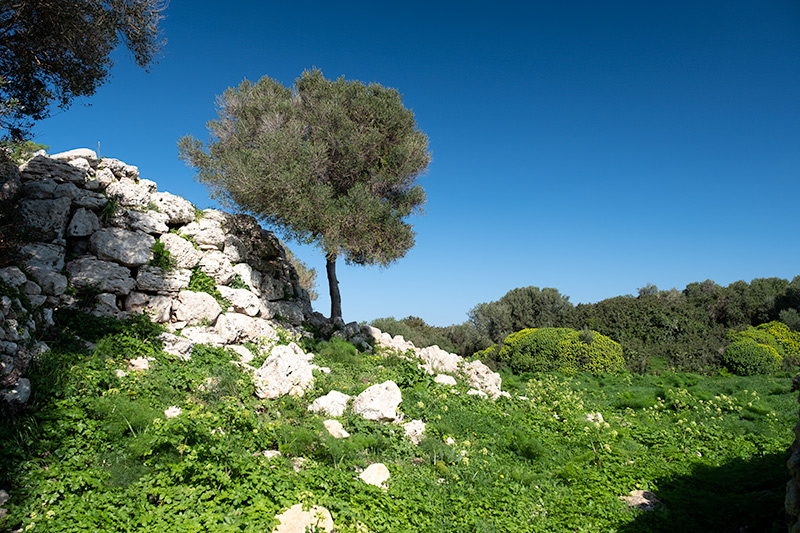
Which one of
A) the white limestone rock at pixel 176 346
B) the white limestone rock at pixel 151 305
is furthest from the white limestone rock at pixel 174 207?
the white limestone rock at pixel 176 346

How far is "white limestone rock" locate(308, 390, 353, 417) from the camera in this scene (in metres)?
8.81

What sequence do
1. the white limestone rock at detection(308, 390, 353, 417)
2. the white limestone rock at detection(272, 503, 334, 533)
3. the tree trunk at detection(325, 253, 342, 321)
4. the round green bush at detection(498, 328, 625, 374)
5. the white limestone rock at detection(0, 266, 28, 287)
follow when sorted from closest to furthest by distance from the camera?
the white limestone rock at detection(272, 503, 334, 533), the white limestone rock at detection(0, 266, 28, 287), the white limestone rock at detection(308, 390, 353, 417), the tree trunk at detection(325, 253, 342, 321), the round green bush at detection(498, 328, 625, 374)

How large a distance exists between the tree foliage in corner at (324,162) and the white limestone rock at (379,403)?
23.2 feet

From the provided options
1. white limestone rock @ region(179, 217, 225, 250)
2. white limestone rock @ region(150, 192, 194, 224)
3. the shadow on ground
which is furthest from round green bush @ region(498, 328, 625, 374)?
white limestone rock @ region(150, 192, 194, 224)

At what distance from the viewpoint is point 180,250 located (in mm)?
13273

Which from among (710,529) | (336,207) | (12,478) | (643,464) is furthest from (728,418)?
(12,478)

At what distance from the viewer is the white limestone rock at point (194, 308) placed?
12.1 meters

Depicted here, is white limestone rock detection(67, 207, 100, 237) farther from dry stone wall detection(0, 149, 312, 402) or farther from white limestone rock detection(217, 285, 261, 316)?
white limestone rock detection(217, 285, 261, 316)

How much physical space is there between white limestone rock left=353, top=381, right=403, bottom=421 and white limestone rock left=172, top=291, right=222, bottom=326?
5.50 m

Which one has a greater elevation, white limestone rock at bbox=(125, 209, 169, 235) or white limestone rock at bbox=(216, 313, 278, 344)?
white limestone rock at bbox=(125, 209, 169, 235)

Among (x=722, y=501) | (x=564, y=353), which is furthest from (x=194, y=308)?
(x=564, y=353)

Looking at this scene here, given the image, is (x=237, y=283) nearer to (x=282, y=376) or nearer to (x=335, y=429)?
(x=282, y=376)

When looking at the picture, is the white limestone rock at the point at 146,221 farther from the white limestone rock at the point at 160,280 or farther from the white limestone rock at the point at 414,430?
the white limestone rock at the point at 414,430

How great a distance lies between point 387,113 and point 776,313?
83.8 ft
